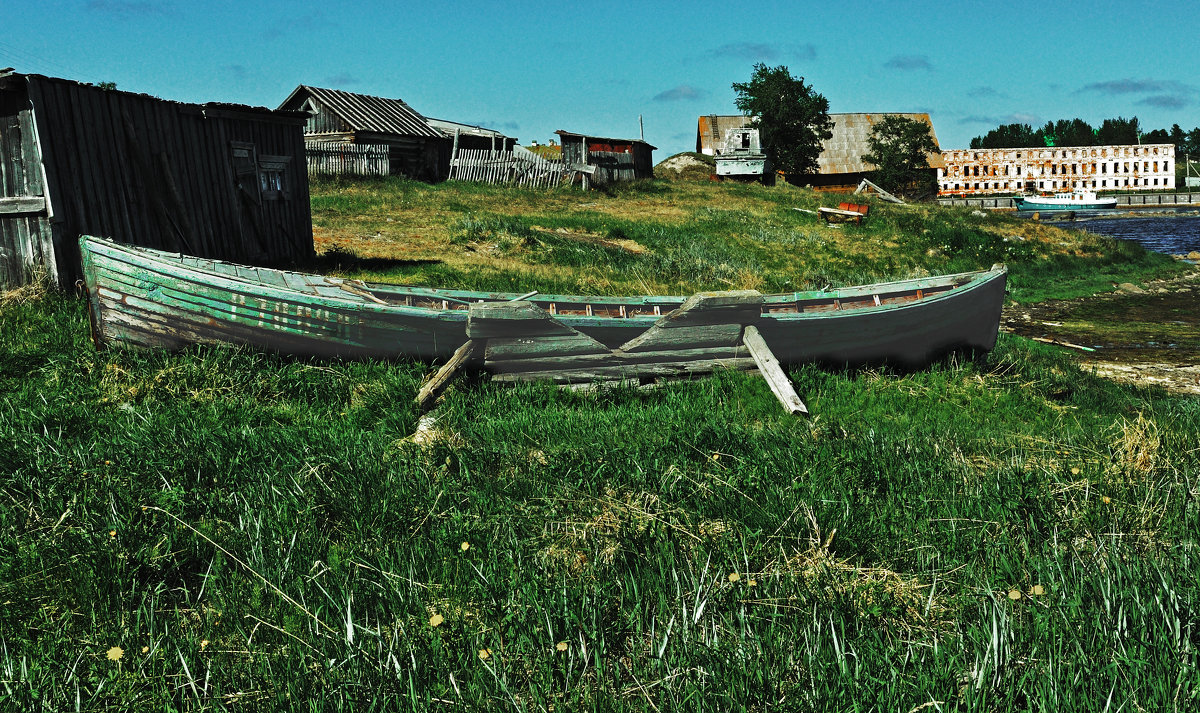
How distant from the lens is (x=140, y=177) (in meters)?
10.7

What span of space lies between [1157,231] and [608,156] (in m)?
31.1

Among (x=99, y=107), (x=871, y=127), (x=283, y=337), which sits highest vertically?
(x=871, y=127)

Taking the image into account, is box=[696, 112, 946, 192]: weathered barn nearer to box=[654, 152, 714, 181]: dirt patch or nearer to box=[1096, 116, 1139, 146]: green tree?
box=[654, 152, 714, 181]: dirt patch

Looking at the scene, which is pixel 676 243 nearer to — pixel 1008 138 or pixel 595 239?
pixel 595 239

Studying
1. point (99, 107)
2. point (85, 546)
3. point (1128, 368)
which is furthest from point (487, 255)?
point (85, 546)

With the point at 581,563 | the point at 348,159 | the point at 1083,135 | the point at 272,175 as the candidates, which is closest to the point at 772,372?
the point at 581,563

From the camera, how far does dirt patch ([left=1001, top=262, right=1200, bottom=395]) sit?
11.6 meters

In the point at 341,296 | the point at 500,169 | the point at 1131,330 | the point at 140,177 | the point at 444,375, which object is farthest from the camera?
the point at 500,169

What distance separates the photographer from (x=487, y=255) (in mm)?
16109

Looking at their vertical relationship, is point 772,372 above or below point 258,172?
below

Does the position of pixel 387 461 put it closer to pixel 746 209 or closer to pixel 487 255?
pixel 487 255

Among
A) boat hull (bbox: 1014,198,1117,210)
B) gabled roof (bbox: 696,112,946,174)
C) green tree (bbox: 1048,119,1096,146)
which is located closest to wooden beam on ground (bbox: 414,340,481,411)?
gabled roof (bbox: 696,112,946,174)

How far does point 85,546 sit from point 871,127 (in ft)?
224

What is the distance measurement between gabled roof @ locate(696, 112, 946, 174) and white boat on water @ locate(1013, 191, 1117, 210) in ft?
50.9
